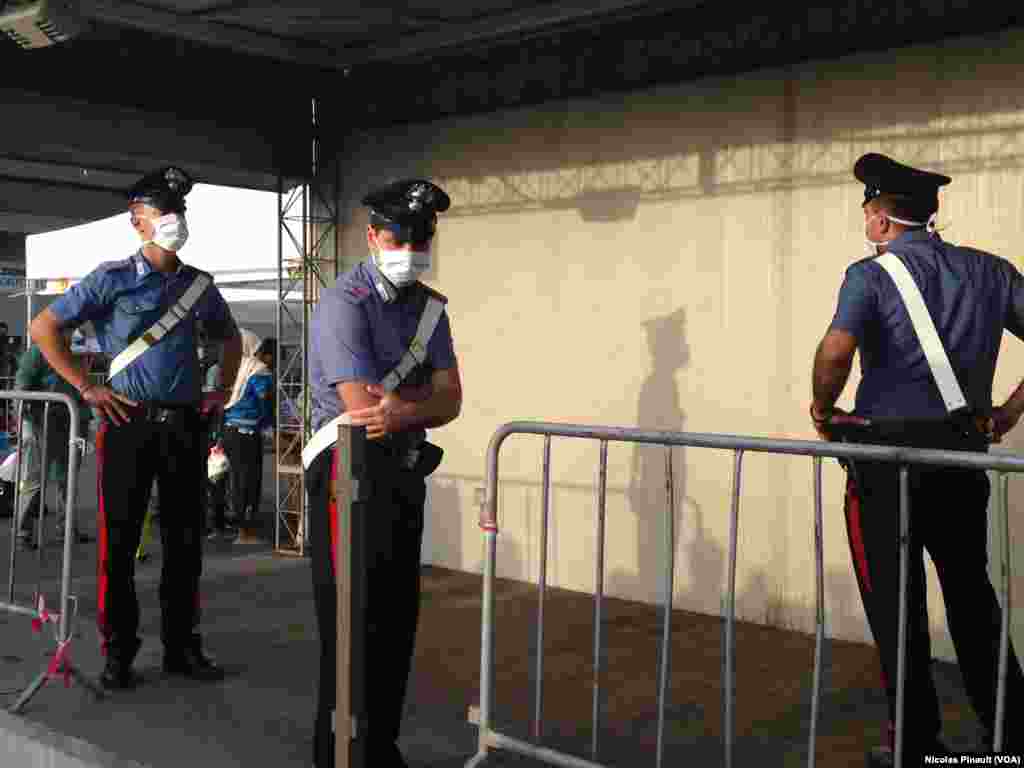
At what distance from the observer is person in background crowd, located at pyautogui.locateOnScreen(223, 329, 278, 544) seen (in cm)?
1026

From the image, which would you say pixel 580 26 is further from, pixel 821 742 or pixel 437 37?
pixel 821 742

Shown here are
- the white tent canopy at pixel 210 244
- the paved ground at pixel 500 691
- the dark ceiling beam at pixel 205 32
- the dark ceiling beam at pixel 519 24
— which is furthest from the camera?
the white tent canopy at pixel 210 244

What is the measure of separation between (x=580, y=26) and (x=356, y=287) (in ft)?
13.0

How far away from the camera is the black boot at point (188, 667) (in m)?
5.42

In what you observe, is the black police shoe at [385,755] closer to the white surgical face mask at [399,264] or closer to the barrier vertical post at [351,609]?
the barrier vertical post at [351,609]

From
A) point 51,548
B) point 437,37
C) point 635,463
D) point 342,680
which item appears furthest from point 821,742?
point 51,548

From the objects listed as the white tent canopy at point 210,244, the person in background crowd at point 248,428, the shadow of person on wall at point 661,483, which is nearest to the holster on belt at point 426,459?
the shadow of person on wall at point 661,483

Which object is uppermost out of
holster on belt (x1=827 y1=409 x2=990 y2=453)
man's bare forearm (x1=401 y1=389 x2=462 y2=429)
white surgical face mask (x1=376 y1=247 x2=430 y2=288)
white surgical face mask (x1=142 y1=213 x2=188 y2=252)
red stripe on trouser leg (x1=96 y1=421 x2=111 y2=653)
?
white surgical face mask (x1=142 y1=213 x2=188 y2=252)

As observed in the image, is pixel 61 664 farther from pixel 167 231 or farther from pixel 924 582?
pixel 924 582

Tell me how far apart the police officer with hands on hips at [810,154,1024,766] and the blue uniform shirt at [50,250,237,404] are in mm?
2577

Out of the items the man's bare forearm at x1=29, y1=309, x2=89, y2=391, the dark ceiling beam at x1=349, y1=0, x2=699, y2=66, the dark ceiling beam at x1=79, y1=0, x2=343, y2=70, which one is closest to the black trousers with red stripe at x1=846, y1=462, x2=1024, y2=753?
the man's bare forearm at x1=29, y1=309, x2=89, y2=391

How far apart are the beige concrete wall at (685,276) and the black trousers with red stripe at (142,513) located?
304cm

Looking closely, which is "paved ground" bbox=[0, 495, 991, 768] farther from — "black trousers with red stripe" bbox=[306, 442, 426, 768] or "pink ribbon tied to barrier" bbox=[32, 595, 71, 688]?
"black trousers with red stripe" bbox=[306, 442, 426, 768]

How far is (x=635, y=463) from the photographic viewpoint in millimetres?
7723
